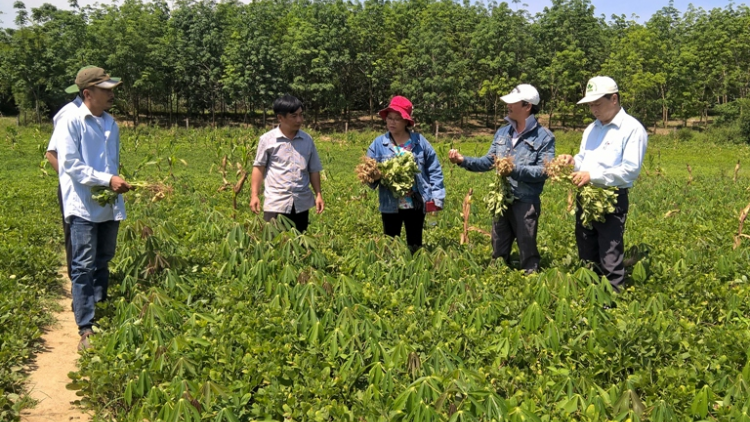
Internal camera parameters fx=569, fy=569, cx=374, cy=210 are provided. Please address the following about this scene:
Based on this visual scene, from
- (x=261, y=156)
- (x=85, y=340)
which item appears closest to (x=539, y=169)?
(x=261, y=156)

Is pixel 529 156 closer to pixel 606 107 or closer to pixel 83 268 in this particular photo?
pixel 606 107

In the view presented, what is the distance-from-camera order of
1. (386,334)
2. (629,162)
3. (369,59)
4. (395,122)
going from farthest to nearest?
(369,59) < (395,122) < (629,162) < (386,334)

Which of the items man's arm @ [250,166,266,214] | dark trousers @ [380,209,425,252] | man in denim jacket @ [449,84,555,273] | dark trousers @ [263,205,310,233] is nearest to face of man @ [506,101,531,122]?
man in denim jacket @ [449,84,555,273]

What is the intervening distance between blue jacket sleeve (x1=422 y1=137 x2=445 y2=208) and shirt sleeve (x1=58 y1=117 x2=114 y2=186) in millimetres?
2710

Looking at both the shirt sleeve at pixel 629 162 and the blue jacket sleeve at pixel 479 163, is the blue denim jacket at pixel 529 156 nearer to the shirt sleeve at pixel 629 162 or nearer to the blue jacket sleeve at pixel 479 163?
the blue jacket sleeve at pixel 479 163

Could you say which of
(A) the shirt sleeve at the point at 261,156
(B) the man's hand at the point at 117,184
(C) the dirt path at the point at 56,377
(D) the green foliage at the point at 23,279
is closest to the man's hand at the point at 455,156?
(A) the shirt sleeve at the point at 261,156

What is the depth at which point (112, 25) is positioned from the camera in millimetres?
44438

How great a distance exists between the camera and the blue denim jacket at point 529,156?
485 centimetres

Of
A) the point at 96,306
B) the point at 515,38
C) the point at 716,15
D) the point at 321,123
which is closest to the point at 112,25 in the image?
the point at 321,123

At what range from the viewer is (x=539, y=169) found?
4828mm

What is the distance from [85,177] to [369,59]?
45.5m

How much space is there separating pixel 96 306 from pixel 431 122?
42994 mm

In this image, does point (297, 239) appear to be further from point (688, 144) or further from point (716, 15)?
point (716, 15)

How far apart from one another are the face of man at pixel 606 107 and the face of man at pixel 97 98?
382 centimetres
